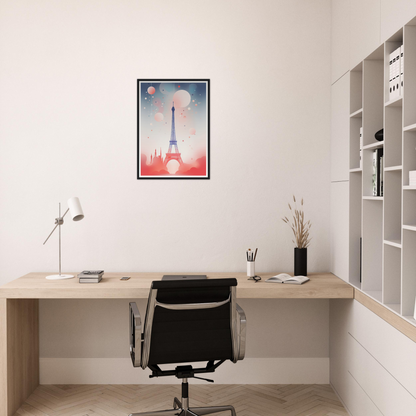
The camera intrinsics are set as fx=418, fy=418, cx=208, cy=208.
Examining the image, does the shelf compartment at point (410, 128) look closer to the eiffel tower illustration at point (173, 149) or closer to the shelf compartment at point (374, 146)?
the shelf compartment at point (374, 146)

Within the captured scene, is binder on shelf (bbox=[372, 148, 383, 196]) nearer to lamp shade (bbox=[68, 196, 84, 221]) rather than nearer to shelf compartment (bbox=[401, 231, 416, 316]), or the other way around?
shelf compartment (bbox=[401, 231, 416, 316])

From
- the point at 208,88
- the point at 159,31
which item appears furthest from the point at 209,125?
the point at 159,31

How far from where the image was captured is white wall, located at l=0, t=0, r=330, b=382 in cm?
319

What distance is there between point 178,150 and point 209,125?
0.31 metres

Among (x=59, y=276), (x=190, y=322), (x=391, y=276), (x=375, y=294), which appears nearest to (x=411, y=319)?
(x=391, y=276)

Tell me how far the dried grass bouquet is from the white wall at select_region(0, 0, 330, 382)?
0.06 meters

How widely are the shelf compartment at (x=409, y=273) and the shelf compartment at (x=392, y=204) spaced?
8.8 inches

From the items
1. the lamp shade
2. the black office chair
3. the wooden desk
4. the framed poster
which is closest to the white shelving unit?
the wooden desk

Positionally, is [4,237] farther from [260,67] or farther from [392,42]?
[392,42]

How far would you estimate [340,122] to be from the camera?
2975 millimetres

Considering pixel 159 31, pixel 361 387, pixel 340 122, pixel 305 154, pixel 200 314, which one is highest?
pixel 159 31

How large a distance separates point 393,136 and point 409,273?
72 cm

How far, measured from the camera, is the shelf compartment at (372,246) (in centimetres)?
255

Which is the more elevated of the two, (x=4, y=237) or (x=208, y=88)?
(x=208, y=88)
